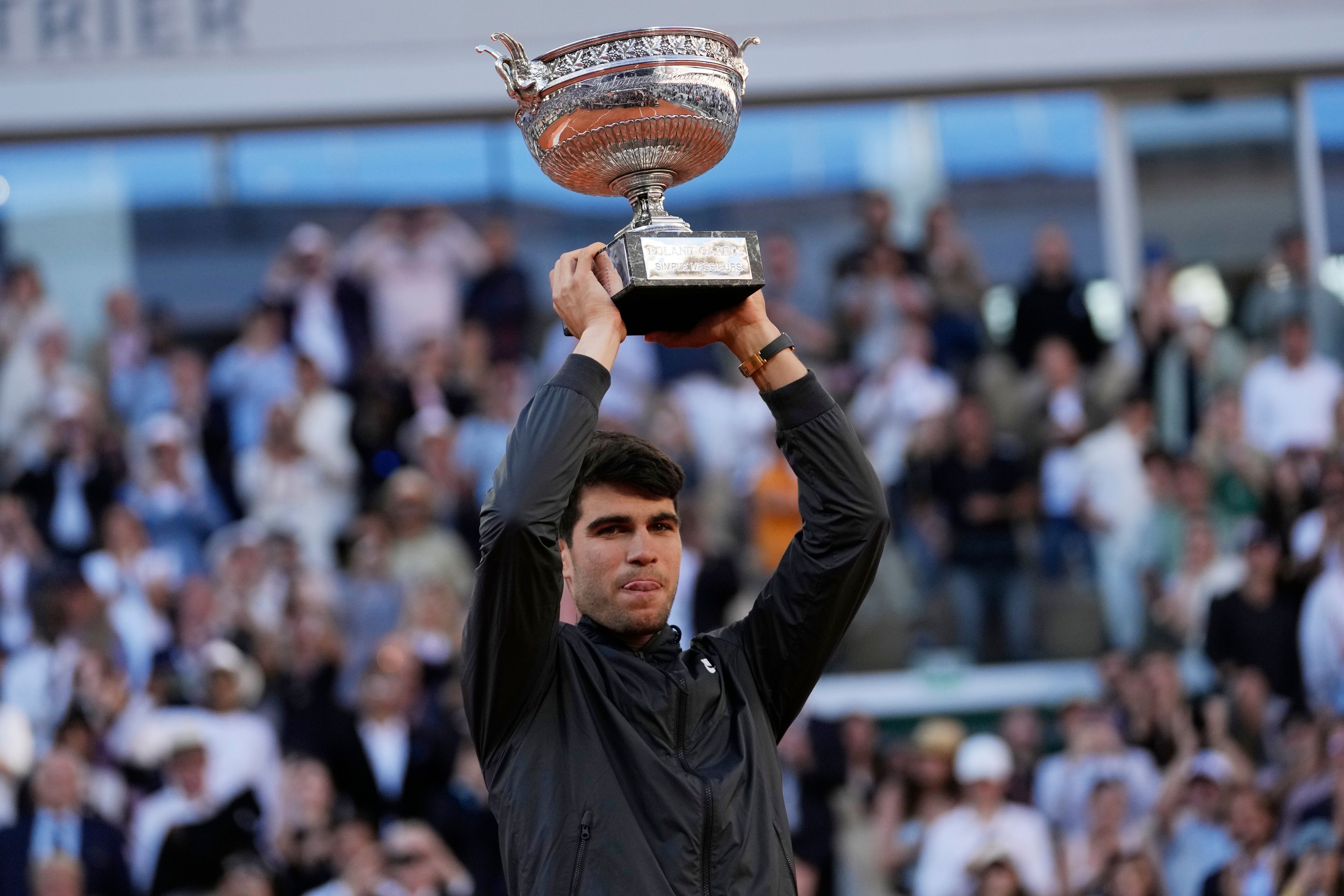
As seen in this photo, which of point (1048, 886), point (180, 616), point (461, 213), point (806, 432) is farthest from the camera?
point (461, 213)

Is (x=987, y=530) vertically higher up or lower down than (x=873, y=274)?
lower down

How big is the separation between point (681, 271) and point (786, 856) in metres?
1.00

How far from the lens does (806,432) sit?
3279 millimetres

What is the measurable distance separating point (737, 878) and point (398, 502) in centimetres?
674

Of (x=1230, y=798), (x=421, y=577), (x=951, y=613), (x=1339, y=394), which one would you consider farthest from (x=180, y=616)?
(x=1339, y=394)

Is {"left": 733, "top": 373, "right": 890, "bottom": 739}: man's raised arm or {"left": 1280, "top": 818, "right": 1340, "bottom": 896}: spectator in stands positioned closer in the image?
{"left": 733, "top": 373, "right": 890, "bottom": 739}: man's raised arm

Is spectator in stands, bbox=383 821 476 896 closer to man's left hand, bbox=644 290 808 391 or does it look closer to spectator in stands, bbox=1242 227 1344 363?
man's left hand, bbox=644 290 808 391

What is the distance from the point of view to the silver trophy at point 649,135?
326 centimetres

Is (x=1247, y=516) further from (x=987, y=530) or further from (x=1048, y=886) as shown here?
(x=1048, y=886)

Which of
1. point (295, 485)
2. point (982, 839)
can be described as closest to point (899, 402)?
point (982, 839)

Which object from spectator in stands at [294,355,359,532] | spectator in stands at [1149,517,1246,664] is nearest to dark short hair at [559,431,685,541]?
spectator in stands at [1149,517,1246,664]

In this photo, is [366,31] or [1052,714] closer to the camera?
[1052,714]

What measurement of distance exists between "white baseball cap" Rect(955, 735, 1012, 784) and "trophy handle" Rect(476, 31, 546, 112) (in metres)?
5.34

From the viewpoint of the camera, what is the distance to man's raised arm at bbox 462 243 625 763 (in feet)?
9.81
